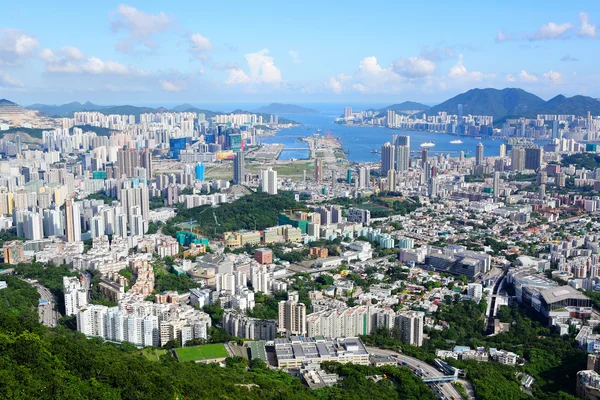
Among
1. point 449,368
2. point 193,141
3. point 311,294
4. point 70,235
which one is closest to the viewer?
point 449,368

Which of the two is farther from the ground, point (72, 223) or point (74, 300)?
point (72, 223)

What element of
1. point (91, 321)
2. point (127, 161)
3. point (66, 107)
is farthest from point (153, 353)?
point (66, 107)

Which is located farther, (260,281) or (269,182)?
(269,182)

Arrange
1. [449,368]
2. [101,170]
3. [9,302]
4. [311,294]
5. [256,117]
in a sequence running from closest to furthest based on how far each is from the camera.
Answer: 1. [449,368]
2. [9,302]
3. [311,294]
4. [101,170]
5. [256,117]

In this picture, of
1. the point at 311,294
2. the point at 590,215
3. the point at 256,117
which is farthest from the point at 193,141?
the point at 311,294

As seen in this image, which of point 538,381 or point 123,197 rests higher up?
point 123,197

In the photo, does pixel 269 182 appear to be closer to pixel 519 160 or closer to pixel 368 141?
pixel 519 160

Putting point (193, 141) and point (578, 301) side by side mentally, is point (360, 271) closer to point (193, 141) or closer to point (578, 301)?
point (578, 301)
